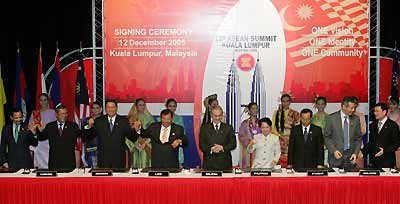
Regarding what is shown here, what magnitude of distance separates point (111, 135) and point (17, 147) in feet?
3.88

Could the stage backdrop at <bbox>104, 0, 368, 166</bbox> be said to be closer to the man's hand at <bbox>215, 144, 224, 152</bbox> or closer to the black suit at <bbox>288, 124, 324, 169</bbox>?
the black suit at <bbox>288, 124, 324, 169</bbox>

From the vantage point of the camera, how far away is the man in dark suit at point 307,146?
732 centimetres

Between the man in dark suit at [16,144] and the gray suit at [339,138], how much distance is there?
12.3ft

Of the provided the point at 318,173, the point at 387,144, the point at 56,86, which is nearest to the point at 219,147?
the point at 318,173

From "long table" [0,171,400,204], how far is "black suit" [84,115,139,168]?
56.6 inches

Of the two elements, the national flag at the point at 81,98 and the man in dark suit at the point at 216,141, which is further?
the national flag at the point at 81,98

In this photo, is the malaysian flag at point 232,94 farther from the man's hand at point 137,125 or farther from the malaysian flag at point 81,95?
the malaysian flag at point 81,95

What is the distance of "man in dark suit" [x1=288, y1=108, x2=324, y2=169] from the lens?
24.0 feet

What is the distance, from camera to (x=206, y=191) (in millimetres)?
6164

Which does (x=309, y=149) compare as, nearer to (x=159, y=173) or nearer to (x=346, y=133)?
(x=346, y=133)

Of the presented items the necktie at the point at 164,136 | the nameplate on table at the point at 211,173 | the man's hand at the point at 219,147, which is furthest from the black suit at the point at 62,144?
the nameplate on table at the point at 211,173

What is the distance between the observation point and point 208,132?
24.0 ft

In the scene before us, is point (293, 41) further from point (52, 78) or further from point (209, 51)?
point (52, 78)

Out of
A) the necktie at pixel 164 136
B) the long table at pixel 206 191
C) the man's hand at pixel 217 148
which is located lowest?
the long table at pixel 206 191
